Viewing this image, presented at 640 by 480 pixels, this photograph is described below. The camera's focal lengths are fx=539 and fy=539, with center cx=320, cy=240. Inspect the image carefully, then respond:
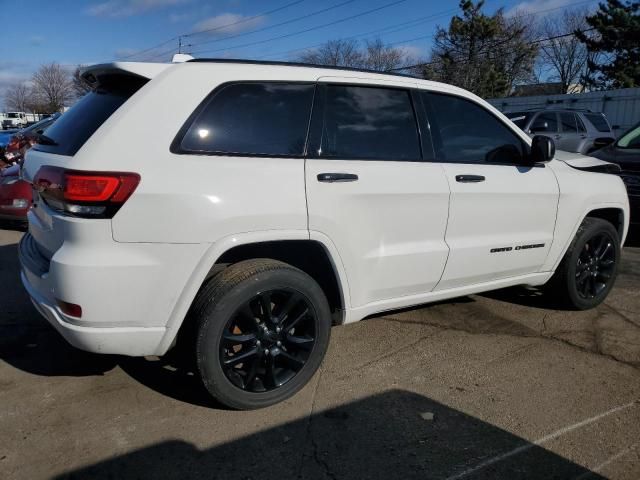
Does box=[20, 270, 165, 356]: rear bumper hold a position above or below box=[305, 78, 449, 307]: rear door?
below

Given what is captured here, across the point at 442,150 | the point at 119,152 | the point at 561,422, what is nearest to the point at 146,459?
the point at 119,152

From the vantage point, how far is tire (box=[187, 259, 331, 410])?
2770 millimetres

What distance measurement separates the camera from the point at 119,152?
2586 mm

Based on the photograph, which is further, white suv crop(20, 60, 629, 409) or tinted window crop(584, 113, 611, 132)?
tinted window crop(584, 113, 611, 132)

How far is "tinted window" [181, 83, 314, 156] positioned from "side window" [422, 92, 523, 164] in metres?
0.99

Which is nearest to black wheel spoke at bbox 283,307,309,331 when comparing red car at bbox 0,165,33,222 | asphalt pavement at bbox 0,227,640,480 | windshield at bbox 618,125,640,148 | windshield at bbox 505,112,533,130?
asphalt pavement at bbox 0,227,640,480

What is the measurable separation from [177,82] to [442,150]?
1.79 meters

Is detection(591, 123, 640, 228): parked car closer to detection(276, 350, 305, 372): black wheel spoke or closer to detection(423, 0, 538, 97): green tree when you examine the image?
detection(276, 350, 305, 372): black wheel spoke

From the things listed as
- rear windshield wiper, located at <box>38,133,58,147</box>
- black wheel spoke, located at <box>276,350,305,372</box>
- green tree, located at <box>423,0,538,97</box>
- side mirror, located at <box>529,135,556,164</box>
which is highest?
green tree, located at <box>423,0,538,97</box>

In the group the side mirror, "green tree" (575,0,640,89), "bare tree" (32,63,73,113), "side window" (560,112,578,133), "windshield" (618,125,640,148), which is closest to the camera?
the side mirror

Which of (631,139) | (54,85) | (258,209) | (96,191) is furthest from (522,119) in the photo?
(54,85)

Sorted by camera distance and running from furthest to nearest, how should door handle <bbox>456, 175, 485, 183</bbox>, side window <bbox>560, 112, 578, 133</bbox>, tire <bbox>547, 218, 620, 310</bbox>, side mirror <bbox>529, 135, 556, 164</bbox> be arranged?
1. side window <bbox>560, 112, 578, 133</bbox>
2. tire <bbox>547, 218, 620, 310</bbox>
3. side mirror <bbox>529, 135, 556, 164</bbox>
4. door handle <bbox>456, 175, 485, 183</bbox>

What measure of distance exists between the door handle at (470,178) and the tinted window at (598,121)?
12.5m

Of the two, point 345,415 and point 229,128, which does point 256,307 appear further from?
point 229,128
